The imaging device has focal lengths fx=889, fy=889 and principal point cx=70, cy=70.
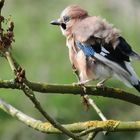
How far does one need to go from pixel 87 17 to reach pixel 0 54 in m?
1.98

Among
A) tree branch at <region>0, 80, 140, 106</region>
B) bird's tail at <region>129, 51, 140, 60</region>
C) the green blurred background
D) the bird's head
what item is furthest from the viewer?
the green blurred background

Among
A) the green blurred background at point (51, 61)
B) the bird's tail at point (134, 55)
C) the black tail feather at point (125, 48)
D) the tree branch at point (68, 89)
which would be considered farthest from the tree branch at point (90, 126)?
the green blurred background at point (51, 61)

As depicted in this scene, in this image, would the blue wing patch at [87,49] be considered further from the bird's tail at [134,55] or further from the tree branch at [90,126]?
the tree branch at [90,126]

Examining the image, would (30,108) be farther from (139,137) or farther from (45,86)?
(45,86)

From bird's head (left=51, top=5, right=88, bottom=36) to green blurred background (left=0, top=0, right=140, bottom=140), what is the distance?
3255 mm

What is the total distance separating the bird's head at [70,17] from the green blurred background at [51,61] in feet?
10.7

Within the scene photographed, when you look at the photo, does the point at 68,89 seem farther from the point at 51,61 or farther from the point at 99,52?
the point at 51,61

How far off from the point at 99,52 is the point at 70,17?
0.61 m

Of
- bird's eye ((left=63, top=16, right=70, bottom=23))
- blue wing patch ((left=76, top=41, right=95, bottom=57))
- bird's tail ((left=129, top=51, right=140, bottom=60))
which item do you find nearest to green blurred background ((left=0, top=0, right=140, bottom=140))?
bird's eye ((left=63, top=16, right=70, bottom=23))

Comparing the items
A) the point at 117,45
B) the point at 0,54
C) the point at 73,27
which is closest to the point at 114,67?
the point at 117,45

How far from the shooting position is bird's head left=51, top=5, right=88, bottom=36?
619 centimetres

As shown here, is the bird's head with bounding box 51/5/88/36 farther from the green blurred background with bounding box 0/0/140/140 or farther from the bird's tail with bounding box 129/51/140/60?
the green blurred background with bounding box 0/0/140/140

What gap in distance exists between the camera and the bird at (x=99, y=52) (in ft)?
18.4

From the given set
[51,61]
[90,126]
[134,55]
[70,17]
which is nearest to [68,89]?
[90,126]
